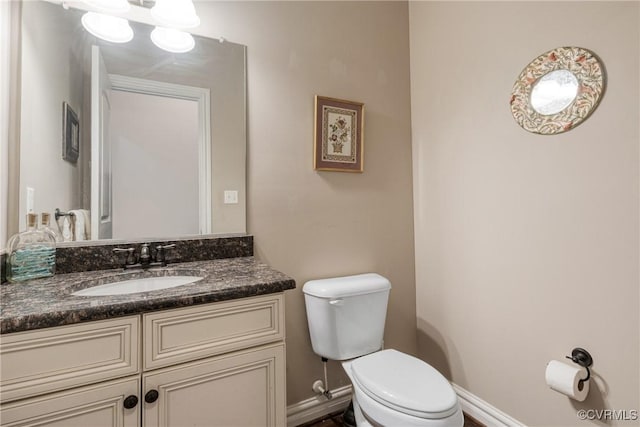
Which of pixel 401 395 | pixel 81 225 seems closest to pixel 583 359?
pixel 401 395

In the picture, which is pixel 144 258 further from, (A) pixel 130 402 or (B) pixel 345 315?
(B) pixel 345 315

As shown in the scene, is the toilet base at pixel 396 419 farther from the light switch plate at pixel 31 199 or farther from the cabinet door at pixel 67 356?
the light switch plate at pixel 31 199

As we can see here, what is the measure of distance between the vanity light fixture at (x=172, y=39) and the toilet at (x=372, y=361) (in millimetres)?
1243

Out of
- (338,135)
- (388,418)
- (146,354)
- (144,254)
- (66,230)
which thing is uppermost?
(338,135)

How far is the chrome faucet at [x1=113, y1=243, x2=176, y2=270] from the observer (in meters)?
1.22

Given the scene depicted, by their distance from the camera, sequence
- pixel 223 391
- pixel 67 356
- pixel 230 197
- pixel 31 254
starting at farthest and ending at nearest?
pixel 230 197, pixel 31 254, pixel 223 391, pixel 67 356

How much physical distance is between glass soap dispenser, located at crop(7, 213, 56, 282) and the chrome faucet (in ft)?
0.66

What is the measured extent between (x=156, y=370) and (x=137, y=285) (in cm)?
39

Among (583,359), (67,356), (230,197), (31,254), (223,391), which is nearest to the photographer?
(67,356)

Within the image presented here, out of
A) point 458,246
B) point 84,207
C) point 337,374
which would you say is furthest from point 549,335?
point 84,207

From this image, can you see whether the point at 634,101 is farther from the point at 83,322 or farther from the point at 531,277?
the point at 83,322

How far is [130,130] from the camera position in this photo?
4.27 ft

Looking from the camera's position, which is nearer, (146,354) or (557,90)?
(146,354)

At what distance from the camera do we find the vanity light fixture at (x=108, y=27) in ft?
4.00
